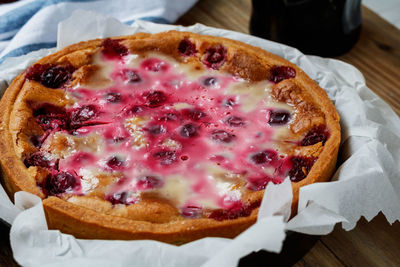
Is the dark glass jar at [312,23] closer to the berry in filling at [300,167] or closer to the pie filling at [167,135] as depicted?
the pie filling at [167,135]

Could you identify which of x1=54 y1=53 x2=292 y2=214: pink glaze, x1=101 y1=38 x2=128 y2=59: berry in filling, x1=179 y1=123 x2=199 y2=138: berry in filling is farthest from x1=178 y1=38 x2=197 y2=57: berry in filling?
x1=179 y1=123 x2=199 y2=138: berry in filling

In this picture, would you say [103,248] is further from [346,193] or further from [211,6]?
[211,6]

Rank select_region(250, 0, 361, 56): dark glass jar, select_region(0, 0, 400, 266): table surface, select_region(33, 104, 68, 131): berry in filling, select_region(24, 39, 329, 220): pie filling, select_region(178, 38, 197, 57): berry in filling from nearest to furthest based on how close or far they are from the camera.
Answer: select_region(24, 39, 329, 220): pie filling, select_region(0, 0, 400, 266): table surface, select_region(33, 104, 68, 131): berry in filling, select_region(178, 38, 197, 57): berry in filling, select_region(250, 0, 361, 56): dark glass jar

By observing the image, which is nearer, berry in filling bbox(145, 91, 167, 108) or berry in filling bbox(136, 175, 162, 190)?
berry in filling bbox(136, 175, 162, 190)

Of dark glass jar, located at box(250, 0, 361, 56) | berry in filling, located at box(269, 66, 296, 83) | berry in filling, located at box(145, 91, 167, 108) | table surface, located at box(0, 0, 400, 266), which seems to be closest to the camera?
table surface, located at box(0, 0, 400, 266)

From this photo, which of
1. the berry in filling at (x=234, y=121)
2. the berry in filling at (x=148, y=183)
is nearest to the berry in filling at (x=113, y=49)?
the berry in filling at (x=234, y=121)

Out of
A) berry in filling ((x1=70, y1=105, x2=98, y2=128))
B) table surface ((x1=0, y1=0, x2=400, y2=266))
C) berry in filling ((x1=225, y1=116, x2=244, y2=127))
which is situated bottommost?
table surface ((x1=0, y1=0, x2=400, y2=266))

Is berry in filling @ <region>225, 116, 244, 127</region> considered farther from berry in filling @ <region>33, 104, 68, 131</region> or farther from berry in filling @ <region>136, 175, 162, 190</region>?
berry in filling @ <region>33, 104, 68, 131</region>

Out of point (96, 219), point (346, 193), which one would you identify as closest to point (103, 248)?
point (96, 219)
